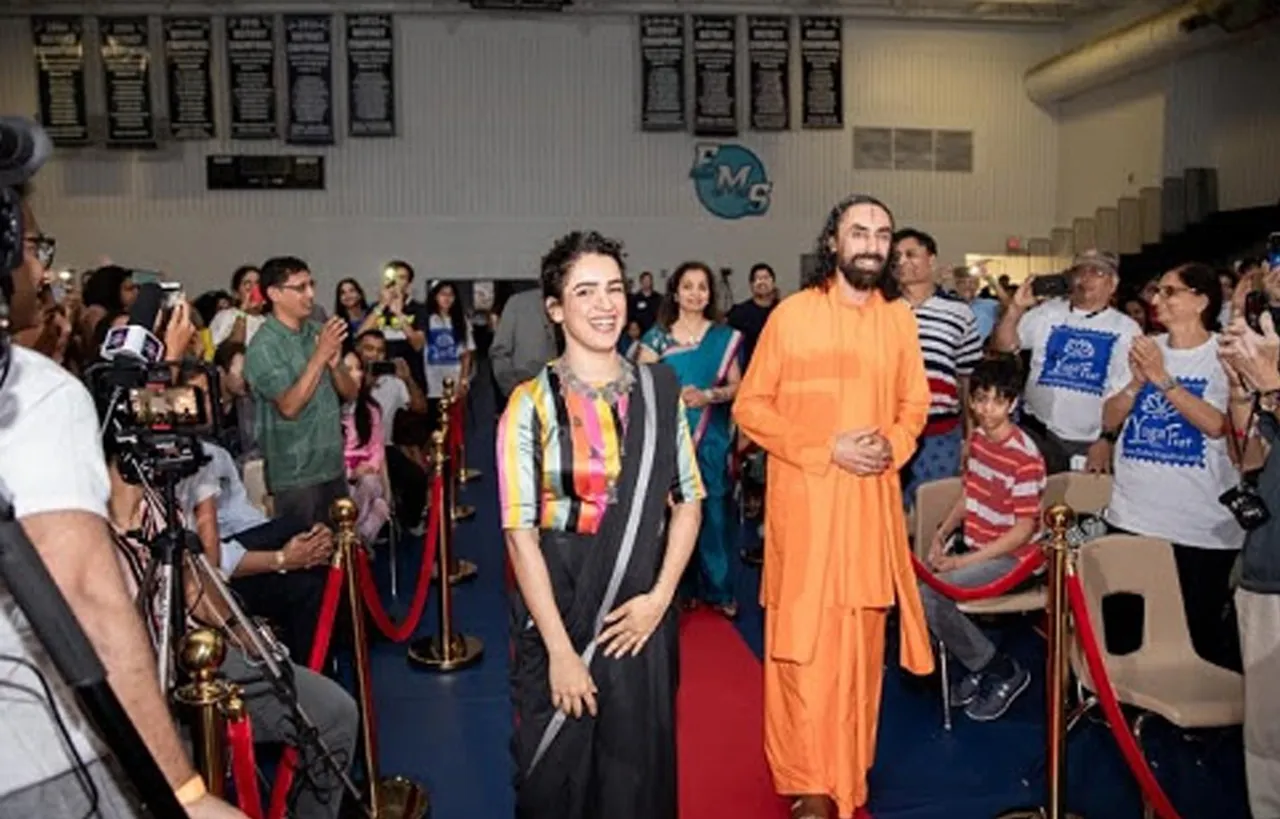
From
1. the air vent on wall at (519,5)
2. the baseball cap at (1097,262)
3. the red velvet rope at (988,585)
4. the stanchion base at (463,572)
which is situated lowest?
the stanchion base at (463,572)

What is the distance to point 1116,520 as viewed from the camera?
4.07 metres

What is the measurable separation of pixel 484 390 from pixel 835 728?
41.6 ft

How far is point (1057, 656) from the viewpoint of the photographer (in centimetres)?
307

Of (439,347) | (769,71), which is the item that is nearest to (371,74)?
(769,71)

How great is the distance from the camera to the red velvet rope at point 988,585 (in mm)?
3725

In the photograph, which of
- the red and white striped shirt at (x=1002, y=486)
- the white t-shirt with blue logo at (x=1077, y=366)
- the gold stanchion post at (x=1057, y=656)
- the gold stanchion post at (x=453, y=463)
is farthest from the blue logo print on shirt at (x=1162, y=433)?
the gold stanchion post at (x=453, y=463)

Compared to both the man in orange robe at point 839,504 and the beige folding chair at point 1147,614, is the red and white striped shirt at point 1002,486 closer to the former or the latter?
the beige folding chair at point 1147,614

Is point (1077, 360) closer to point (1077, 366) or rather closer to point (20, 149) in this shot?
point (1077, 366)

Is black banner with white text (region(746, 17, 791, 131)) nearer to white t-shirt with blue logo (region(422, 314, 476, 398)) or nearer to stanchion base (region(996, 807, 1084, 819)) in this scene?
white t-shirt with blue logo (region(422, 314, 476, 398))

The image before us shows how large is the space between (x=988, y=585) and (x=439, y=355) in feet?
21.6

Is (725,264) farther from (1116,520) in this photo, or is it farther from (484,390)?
(1116,520)

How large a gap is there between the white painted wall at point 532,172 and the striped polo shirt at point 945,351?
11.1 meters

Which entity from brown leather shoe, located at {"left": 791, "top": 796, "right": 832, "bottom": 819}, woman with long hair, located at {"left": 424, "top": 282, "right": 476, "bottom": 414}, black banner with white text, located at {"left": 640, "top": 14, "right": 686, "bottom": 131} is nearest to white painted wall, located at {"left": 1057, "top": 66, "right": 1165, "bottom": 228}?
black banner with white text, located at {"left": 640, "top": 14, "right": 686, "bottom": 131}

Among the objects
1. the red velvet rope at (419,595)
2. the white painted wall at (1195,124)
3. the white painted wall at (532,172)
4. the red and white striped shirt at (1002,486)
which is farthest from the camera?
the white painted wall at (532,172)
